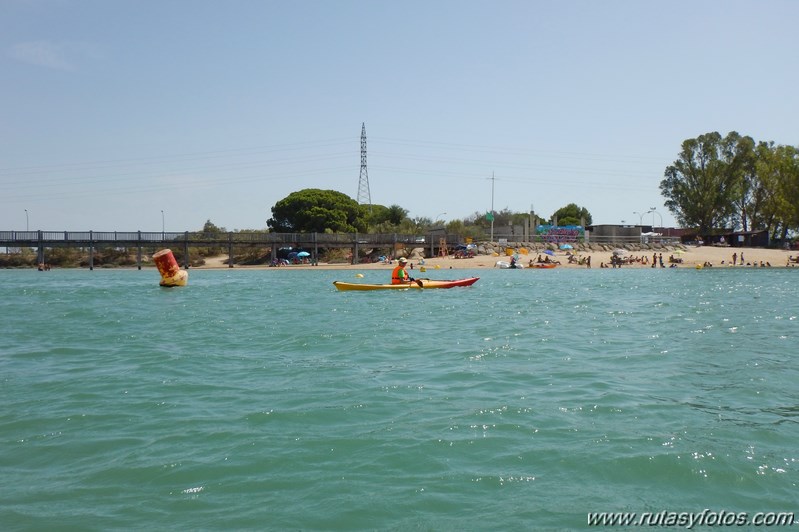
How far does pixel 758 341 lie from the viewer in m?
13.0

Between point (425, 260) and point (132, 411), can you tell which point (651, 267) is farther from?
point (132, 411)

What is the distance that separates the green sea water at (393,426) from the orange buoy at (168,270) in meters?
14.3

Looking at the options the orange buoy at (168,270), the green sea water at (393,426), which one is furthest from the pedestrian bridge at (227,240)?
the green sea water at (393,426)

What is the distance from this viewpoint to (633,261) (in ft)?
187

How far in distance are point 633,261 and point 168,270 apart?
41599 millimetres

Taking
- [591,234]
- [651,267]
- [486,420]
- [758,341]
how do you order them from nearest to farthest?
1. [486,420]
2. [758,341]
3. [651,267]
4. [591,234]

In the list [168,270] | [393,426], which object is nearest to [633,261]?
[168,270]

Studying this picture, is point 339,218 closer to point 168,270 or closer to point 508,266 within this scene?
point 508,266

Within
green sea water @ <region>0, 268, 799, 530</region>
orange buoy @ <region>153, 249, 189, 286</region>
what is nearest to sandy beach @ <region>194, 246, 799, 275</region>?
orange buoy @ <region>153, 249, 189, 286</region>

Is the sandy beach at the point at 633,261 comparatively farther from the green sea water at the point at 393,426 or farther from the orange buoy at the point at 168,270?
the green sea water at the point at 393,426

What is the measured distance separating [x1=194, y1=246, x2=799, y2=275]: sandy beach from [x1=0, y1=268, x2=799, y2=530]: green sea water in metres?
37.6

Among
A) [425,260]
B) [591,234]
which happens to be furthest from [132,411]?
[591,234]

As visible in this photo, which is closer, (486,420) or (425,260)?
(486,420)

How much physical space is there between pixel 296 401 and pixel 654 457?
13.9ft
